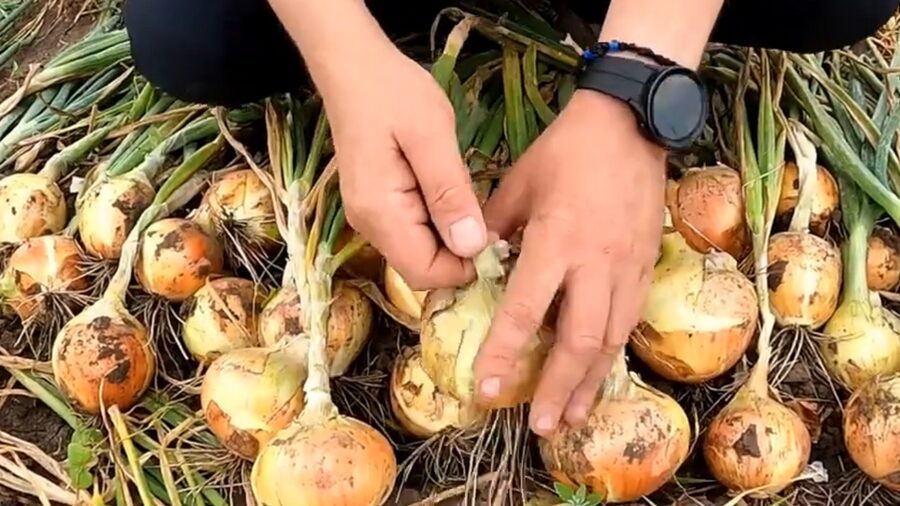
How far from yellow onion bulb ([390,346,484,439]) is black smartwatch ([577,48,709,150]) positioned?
312 mm

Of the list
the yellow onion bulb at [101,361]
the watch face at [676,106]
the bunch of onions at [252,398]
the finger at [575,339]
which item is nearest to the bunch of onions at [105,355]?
the yellow onion bulb at [101,361]

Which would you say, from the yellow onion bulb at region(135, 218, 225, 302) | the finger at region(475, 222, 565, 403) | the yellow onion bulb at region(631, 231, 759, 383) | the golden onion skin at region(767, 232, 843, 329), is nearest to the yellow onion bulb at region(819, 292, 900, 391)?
the golden onion skin at region(767, 232, 843, 329)

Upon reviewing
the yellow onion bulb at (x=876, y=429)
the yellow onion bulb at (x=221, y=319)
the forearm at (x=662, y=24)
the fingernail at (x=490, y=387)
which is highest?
the forearm at (x=662, y=24)

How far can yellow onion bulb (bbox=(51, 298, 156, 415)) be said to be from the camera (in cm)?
112

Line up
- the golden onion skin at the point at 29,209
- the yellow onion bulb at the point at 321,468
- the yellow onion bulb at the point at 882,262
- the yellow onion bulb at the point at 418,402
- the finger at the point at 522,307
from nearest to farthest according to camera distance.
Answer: the finger at the point at 522,307 < the yellow onion bulb at the point at 321,468 < the yellow onion bulb at the point at 418,402 < the yellow onion bulb at the point at 882,262 < the golden onion skin at the point at 29,209

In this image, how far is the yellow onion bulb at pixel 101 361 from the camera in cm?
112

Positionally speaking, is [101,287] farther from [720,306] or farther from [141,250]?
[720,306]

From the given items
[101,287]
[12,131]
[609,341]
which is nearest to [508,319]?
[609,341]

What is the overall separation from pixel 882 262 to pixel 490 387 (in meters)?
0.52

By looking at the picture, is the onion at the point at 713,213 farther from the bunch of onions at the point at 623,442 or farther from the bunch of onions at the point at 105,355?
the bunch of onions at the point at 105,355

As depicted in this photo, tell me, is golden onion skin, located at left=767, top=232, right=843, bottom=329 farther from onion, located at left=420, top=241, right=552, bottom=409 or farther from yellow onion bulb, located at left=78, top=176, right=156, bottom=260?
yellow onion bulb, located at left=78, top=176, right=156, bottom=260

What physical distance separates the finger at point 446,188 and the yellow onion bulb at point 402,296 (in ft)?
0.77

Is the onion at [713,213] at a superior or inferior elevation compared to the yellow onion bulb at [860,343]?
superior

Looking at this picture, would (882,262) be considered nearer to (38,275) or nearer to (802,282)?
(802,282)
